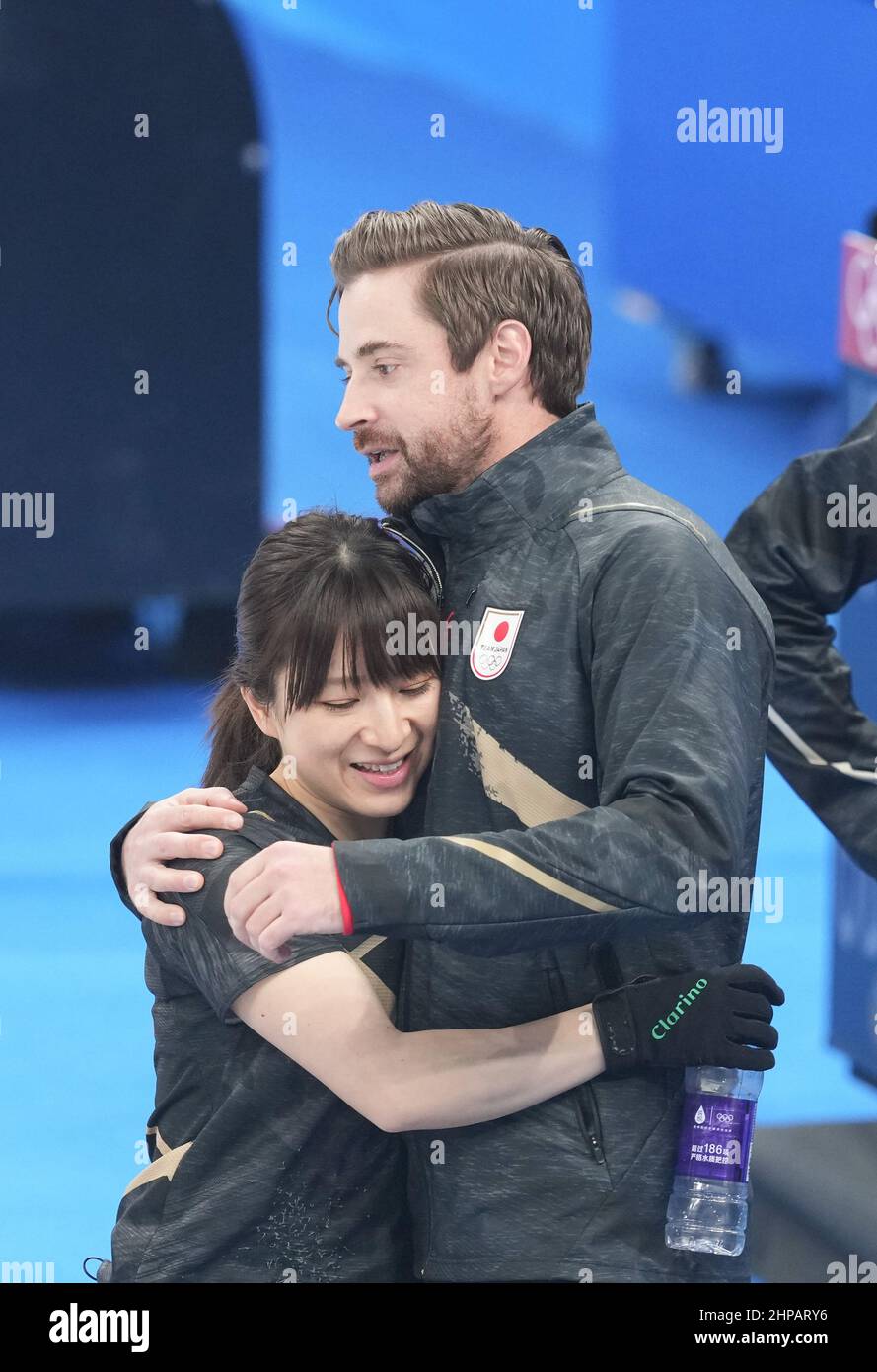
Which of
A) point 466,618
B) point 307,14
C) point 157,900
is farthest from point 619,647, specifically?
point 307,14

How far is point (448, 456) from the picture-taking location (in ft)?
7.95

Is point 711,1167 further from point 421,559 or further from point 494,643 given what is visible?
point 421,559

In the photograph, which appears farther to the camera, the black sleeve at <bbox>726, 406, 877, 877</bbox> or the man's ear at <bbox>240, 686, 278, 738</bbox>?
the black sleeve at <bbox>726, 406, 877, 877</bbox>

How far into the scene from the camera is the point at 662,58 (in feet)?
31.0

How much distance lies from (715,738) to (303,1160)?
2.64 ft

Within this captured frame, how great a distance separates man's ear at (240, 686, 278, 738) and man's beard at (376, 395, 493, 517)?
360 millimetres

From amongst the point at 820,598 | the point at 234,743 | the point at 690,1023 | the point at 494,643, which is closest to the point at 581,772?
the point at 494,643

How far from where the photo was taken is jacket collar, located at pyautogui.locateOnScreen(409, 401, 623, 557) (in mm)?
2311

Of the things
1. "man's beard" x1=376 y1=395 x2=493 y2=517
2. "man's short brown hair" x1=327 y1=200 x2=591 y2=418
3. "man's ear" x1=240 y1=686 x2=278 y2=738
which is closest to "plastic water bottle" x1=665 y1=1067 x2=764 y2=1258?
"man's ear" x1=240 y1=686 x2=278 y2=738

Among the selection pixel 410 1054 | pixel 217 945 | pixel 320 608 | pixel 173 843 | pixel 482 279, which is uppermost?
pixel 482 279

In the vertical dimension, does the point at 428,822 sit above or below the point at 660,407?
below

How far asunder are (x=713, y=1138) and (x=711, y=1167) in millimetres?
35

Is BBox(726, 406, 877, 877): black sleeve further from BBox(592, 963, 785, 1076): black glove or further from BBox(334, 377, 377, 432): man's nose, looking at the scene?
BBox(592, 963, 785, 1076): black glove

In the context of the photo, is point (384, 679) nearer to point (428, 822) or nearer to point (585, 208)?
point (428, 822)
